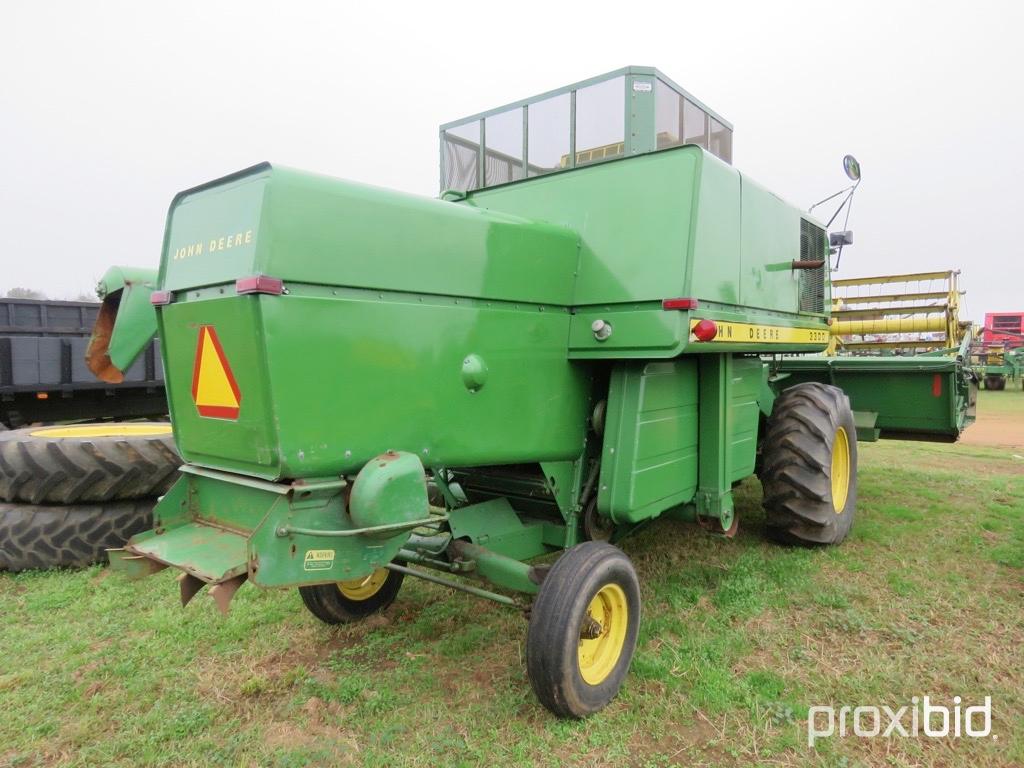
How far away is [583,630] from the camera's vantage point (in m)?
2.82

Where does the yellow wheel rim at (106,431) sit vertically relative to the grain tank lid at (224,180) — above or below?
below

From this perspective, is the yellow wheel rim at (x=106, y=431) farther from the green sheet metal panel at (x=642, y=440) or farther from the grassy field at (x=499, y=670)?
the green sheet metal panel at (x=642, y=440)

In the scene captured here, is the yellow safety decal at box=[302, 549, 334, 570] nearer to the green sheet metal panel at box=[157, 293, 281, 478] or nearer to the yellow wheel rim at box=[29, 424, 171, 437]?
the green sheet metal panel at box=[157, 293, 281, 478]

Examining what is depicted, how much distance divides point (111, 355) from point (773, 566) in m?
4.02

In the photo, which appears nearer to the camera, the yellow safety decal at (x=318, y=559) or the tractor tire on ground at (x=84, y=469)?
the yellow safety decal at (x=318, y=559)

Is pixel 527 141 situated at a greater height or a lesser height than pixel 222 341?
greater

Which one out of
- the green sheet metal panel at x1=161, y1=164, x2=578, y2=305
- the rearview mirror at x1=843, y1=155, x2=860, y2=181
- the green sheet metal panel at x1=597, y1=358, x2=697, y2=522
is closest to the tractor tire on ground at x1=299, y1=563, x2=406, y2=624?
the green sheet metal panel at x1=597, y1=358, x2=697, y2=522

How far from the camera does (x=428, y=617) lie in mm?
3799

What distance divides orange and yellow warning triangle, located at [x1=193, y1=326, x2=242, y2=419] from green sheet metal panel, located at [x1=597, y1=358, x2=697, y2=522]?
1690mm

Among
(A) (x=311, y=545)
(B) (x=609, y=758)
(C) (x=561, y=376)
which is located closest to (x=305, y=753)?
(A) (x=311, y=545)

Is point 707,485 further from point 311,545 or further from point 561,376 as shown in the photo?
point 311,545

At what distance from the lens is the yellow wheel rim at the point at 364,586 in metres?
3.62

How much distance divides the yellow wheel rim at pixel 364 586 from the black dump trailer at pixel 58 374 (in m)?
4.19

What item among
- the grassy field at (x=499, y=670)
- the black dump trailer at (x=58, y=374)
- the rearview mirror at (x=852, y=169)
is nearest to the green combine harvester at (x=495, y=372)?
the grassy field at (x=499, y=670)
